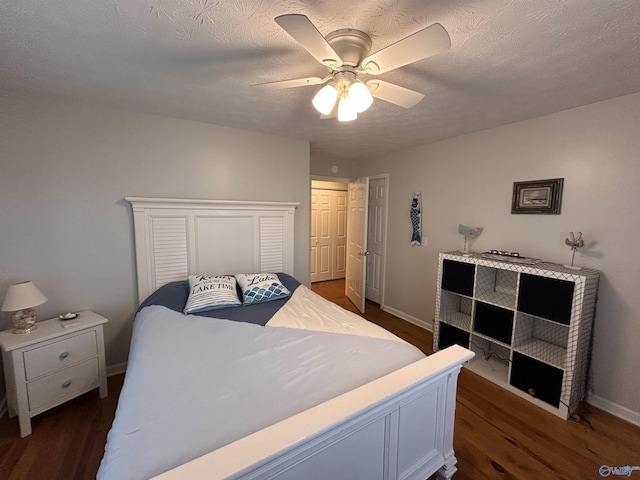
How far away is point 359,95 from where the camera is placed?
127 centimetres

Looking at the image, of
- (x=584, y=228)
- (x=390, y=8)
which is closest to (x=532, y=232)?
(x=584, y=228)

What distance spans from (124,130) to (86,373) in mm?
1989

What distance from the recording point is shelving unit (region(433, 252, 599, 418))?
2.00 meters

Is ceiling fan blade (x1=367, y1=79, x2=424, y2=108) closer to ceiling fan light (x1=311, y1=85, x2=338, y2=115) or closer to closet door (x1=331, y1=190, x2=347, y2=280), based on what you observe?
ceiling fan light (x1=311, y1=85, x2=338, y2=115)

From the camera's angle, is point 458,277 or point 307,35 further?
point 458,277

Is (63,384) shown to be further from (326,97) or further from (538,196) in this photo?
(538,196)

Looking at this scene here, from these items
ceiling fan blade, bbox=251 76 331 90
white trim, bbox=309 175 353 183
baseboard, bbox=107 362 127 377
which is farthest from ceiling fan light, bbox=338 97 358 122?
baseboard, bbox=107 362 127 377

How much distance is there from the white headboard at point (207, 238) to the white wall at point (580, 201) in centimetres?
190

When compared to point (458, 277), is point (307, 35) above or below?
above

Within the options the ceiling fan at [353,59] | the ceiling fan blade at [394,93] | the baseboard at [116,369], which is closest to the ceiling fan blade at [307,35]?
the ceiling fan at [353,59]

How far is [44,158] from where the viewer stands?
2.09 meters

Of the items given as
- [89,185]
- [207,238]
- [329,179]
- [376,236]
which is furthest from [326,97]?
[376,236]

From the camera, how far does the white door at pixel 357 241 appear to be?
3953mm

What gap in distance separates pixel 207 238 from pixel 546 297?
118 inches
